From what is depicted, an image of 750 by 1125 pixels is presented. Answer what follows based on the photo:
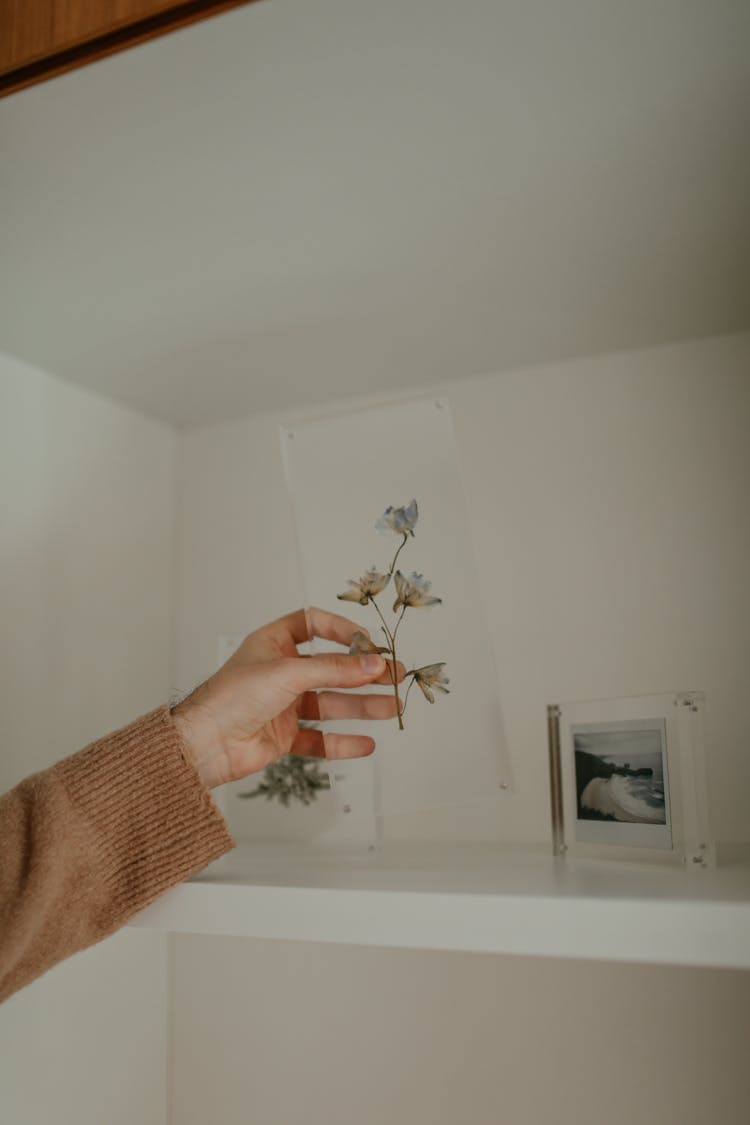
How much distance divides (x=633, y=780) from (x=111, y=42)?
695mm

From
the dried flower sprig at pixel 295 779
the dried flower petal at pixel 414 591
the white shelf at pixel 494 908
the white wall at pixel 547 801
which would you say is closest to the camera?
the white shelf at pixel 494 908

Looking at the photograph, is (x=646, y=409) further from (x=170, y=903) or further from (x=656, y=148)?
(x=170, y=903)

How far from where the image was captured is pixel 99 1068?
960 millimetres

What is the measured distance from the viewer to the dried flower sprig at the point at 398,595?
0.74 m

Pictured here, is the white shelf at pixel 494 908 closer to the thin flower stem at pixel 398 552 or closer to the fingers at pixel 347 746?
the fingers at pixel 347 746

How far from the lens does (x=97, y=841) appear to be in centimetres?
64

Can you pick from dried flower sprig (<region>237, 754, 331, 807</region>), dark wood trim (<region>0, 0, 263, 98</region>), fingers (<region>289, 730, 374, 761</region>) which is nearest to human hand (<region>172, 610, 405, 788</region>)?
fingers (<region>289, 730, 374, 761</region>)

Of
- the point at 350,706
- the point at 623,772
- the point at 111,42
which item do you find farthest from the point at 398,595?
the point at 111,42

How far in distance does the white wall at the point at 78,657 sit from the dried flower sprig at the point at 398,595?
Answer: 15.5 inches

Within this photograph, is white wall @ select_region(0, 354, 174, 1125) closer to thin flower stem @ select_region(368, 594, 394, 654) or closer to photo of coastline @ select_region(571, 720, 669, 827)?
thin flower stem @ select_region(368, 594, 394, 654)

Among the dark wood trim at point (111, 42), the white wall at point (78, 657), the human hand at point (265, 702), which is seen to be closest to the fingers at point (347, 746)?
the human hand at point (265, 702)

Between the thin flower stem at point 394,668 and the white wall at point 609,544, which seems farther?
the white wall at point 609,544

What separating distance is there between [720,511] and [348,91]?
1.99ft

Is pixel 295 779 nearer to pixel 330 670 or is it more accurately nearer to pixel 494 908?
pixel 330 670
